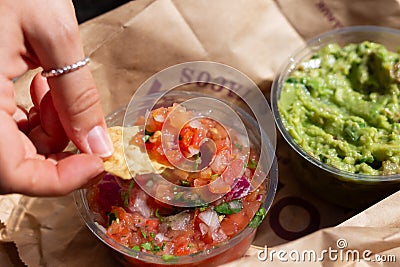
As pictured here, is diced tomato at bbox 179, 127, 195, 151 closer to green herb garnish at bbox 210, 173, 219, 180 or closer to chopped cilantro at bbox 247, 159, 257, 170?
green herb garnish at bbox 210, 173, 219, 180

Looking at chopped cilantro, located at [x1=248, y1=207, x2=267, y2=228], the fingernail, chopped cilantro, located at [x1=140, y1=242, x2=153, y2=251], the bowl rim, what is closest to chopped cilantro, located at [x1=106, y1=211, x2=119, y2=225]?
chopped cilantro, located at [x1=140, y1=242, x2=153, y2=251]

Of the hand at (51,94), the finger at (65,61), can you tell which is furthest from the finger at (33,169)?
the finger at (65,61)

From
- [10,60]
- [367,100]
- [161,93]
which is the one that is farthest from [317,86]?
[10,60]

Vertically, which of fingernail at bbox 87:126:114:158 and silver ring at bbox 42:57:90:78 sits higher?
silver ring at bbox 42:57:90:78

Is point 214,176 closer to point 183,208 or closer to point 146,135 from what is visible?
point 183,208

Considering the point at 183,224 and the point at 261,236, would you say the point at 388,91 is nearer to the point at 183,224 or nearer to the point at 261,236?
the point at 261,236

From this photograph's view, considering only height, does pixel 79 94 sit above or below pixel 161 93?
above
